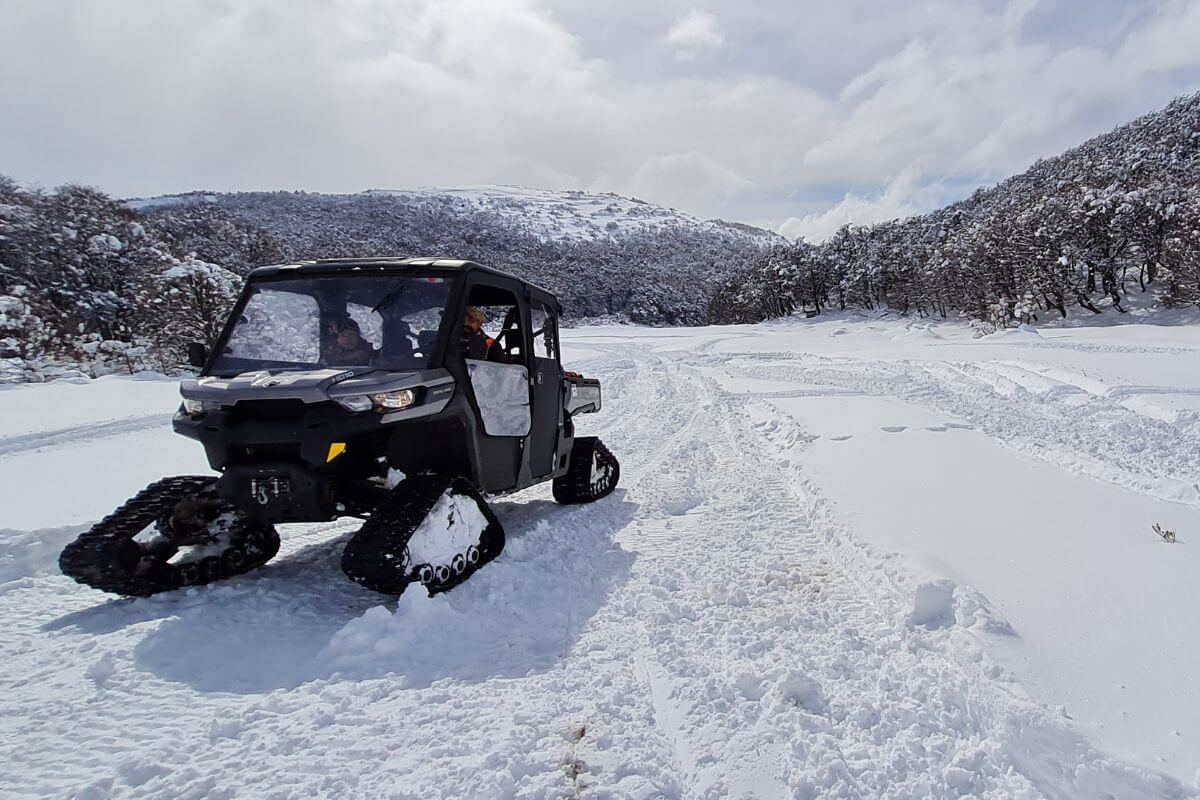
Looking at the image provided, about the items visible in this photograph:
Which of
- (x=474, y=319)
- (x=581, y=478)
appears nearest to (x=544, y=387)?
(x=474, y=319)

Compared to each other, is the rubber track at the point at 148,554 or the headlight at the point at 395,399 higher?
the headlight at the point at 395,399

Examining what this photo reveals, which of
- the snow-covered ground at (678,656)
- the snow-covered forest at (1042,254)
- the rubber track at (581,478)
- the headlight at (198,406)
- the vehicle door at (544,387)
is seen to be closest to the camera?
the snow-covered ground at (678,656)

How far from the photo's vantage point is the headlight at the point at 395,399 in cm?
344

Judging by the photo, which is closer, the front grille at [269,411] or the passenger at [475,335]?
the front grille at [269,411]

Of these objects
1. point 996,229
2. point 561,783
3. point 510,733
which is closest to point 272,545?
point 510,733

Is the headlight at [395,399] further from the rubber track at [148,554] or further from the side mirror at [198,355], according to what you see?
the side mirror at [198,355]

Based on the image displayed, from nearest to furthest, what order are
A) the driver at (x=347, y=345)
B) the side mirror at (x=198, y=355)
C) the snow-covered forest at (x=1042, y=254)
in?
the driver at (x=347, y=345) < the side mirror at (x=198, y=355) < the snow-covered forest at (x=1042, y=254)

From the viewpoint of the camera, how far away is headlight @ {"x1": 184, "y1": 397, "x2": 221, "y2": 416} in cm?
356

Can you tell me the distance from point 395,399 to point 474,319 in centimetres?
129

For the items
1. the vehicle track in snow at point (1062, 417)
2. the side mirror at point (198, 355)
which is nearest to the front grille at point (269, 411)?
the side mirror at point (198, 355)

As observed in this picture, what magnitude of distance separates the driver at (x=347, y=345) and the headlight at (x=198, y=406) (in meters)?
0.69

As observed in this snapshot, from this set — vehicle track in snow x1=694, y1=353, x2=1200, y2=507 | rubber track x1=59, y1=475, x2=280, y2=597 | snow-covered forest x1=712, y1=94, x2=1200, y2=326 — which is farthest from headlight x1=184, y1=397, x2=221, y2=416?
snow-covered forest x1=712, y1=94, x2=1200, y2=326

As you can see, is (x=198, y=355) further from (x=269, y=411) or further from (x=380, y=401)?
(x=380, y=401)

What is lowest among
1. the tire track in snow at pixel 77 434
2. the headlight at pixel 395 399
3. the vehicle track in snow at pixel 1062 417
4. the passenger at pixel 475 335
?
the vehicle track in snow at pixel 1062 417
